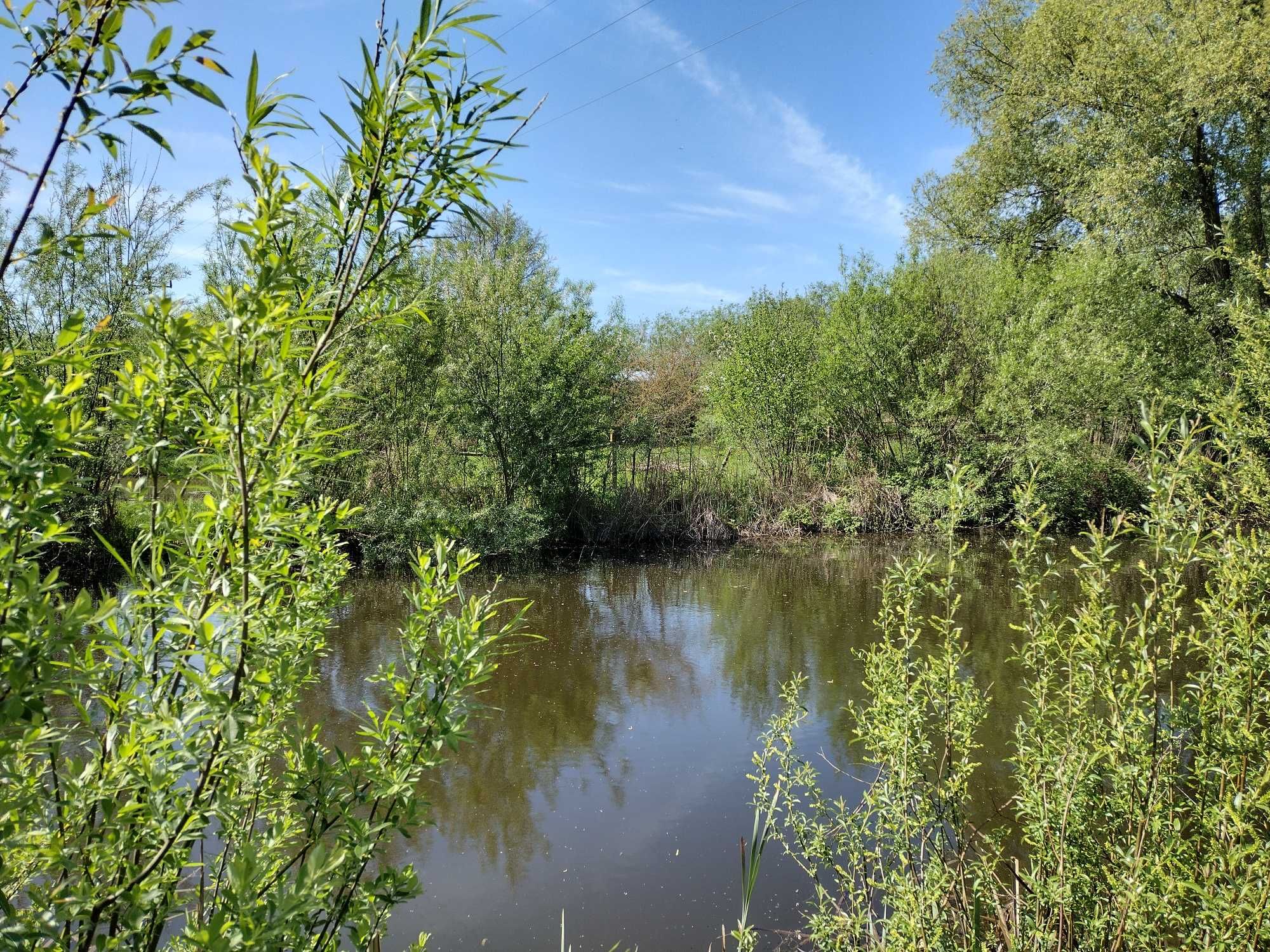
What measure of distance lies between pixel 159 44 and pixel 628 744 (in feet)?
17.6

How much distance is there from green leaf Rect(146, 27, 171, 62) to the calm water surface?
12.1 ft

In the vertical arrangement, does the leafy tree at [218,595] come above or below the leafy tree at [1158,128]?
below

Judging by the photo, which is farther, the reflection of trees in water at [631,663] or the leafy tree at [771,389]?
the leafy tree at [771,389]

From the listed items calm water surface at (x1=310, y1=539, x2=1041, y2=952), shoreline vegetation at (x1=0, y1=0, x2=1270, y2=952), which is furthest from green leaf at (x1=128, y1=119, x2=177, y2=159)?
calm water surface at (x1=310, y1=539, x2=1041, y2=952)

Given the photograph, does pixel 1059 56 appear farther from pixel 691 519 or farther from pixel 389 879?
pixel 389 879

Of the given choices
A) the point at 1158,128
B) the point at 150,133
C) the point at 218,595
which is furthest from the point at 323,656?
the point at 1158,128

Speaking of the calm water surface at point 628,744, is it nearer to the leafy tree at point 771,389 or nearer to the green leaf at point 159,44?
the green leaf at point 159,44

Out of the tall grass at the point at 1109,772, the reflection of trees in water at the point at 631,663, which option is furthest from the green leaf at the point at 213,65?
the tall grass at the point at 1109,772

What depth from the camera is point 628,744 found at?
18.5 ft

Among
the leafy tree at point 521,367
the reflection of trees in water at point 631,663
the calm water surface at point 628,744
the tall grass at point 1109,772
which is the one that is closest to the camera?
the tall grass at point 1109,772

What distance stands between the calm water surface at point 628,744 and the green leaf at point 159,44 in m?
3.69

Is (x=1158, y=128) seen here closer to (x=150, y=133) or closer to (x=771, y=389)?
(x=771, y=389)

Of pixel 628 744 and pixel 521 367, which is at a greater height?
pixel 521 367

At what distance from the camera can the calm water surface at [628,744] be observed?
12.1ft
